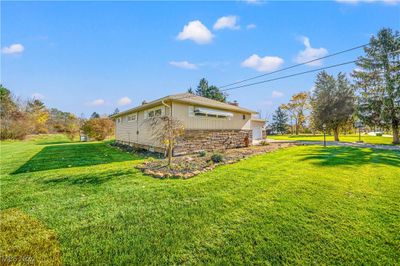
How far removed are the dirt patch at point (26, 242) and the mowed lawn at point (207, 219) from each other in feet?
0.06

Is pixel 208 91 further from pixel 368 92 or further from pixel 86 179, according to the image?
pixel 86 179

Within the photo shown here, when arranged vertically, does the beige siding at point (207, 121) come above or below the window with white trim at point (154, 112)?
below

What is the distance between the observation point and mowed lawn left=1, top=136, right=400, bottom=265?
2365mm

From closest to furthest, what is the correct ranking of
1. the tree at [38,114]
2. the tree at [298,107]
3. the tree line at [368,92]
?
1. the tree line at [368,92]
2. the tree at [38,114]
3. the tree at [298,107]

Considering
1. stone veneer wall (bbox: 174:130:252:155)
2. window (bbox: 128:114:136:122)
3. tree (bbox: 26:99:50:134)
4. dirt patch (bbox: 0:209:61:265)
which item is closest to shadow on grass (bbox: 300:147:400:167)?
stone veneer wall (bbox: 174:130:252:155)

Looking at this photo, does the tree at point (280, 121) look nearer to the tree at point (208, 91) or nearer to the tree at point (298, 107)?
the tree at point (298, 107)

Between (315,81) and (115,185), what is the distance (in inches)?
960

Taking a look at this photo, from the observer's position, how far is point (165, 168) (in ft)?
20.5

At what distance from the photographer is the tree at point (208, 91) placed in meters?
37.2

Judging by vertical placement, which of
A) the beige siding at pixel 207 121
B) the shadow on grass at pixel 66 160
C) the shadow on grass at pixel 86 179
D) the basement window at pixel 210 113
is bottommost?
the shadow on grass at pixel 86 179

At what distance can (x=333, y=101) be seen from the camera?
19891mm

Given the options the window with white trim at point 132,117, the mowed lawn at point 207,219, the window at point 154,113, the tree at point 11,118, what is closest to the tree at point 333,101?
the mowed lawn at point 207,219

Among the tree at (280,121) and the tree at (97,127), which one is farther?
the tree at (280,121)

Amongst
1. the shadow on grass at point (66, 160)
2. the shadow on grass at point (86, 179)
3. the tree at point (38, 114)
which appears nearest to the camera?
the shadow on grass at point (86, 179)
